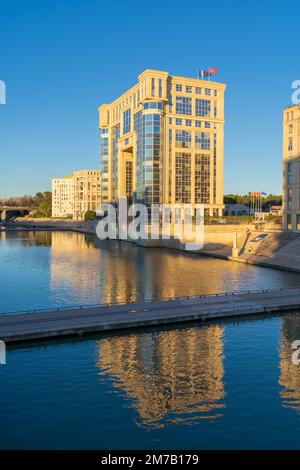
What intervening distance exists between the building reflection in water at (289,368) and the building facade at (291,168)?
239 feet

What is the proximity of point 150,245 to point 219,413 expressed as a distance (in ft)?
343

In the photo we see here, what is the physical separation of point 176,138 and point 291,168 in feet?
179

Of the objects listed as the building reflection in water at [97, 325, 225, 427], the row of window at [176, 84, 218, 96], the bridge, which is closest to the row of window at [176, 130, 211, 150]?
the row of window at [176, 84, 218, 96]

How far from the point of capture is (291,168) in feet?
375

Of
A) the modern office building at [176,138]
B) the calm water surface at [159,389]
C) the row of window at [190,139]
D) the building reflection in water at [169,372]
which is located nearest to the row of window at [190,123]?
the modern office building at [176,138]

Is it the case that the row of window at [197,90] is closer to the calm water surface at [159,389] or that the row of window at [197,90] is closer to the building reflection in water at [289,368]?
the calm water surface at [159,389]

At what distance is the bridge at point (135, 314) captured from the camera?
1436 inches

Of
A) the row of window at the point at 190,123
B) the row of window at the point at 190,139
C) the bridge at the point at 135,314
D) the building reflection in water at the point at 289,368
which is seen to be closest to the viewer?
the building reflection in water at the point at 289,368

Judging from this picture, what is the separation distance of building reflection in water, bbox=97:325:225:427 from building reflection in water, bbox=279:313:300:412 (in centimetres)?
397

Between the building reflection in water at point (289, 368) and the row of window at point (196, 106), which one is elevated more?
the row of window at point (196, 106)

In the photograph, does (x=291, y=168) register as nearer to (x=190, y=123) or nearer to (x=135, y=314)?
(x=190, y=123)

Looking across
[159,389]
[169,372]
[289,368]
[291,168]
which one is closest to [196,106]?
[291,168]
